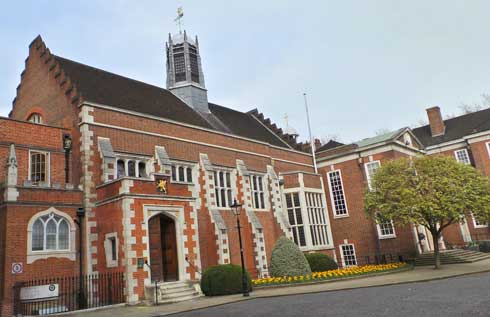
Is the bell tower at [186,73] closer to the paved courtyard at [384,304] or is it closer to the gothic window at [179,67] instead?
the gothic window at [179,67]

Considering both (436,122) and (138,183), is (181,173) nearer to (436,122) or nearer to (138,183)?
(138,183)

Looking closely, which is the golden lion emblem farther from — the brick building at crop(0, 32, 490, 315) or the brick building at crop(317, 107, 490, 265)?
the brick building at crop(317, 107, 490, 265)

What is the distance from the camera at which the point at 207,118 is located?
1184 inches

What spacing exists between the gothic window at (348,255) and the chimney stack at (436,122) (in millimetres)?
17586

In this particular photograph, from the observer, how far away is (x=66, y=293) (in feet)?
52.8

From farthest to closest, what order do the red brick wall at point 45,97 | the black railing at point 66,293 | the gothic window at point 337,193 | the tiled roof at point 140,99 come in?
the gothic window at point 337,193 < the tiled roof at point 140,99 < the red brick wall at point 45,97 < the black railing at point 66,293

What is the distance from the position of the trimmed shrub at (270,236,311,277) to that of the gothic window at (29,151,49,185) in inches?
499

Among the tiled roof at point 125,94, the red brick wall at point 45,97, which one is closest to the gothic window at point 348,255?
the tiled roof at point 125,94

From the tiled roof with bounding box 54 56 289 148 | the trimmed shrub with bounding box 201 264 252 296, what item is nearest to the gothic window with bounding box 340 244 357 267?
the tiled roof with bounding box 54 56 289 148

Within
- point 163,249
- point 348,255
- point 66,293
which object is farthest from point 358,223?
point 66,293

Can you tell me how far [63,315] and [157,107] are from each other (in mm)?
14501

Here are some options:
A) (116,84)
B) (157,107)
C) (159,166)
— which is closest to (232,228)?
(159,166)

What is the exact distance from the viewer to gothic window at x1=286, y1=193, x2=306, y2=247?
28898 millimetres

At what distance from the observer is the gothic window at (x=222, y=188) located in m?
25.2
